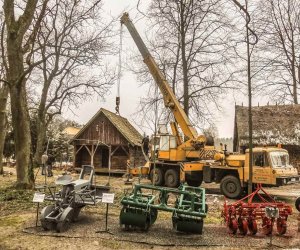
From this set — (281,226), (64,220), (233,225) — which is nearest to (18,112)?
(64,220)

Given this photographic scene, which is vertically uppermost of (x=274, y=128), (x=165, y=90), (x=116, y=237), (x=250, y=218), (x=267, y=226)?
(x=165, y=90)

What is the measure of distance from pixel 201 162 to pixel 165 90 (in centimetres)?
449

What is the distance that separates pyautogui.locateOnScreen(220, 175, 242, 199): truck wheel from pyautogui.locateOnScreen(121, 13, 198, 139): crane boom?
3.22 meters

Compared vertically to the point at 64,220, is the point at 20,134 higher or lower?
higher

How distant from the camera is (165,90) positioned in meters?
19.2

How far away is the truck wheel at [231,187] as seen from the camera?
1550cm

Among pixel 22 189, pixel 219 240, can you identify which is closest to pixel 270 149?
pixel 219 240

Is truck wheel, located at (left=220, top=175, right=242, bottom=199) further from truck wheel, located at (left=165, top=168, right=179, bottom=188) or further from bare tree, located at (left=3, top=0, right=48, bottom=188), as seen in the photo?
bare tree, located at (left=3, top=0, right=48, bottom=188)

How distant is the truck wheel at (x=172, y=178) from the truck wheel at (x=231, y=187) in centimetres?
311

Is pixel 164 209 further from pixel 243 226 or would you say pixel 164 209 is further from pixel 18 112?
pixel 18 112

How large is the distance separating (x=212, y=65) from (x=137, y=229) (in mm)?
17094

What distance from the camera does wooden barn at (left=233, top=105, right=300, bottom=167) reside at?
26000mm

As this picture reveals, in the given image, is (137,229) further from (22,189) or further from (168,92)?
(168,92)

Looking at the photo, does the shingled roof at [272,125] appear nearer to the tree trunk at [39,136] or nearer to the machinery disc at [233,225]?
the tree trunk at [39,136]
